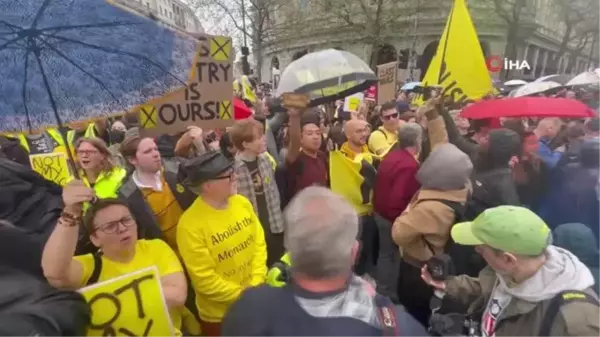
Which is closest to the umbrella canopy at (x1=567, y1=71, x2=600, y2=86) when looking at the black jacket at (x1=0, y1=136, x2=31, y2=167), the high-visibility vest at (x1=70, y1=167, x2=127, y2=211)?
the high-visibility vest at (x1=70, y1=167, x2=127, y2=211)

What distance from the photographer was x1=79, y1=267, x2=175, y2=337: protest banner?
2158 millimetres

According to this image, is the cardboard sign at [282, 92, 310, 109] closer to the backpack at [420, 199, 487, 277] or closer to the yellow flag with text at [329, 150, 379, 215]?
the yellow flag with text at [329, 150, 379, 215]

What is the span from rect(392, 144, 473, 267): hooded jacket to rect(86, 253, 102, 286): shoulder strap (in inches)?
73.0

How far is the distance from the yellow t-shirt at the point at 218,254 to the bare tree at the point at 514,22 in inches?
980

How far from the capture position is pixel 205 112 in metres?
3.46

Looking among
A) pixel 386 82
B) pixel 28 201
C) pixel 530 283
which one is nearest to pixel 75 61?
pixel 28 201

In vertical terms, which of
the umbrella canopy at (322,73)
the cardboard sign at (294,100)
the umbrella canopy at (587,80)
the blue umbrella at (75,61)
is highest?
the blue umbrella at (75,61)

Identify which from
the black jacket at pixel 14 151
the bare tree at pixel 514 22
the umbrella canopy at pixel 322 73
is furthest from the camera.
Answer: the bare tree at pixel 514 22

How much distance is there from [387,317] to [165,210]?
2.22m

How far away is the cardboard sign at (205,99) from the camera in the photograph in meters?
3.32

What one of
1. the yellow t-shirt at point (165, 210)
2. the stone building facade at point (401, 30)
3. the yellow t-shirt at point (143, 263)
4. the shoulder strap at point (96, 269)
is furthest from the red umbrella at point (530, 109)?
the stone building facade at point (401, 30)

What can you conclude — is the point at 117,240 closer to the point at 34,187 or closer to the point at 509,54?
the point at 34,187

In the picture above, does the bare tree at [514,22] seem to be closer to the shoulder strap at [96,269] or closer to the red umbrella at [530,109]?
the red umbrella at [530,109]

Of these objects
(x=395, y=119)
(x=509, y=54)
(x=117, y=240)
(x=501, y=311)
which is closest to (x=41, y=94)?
(x=117, y=240)
